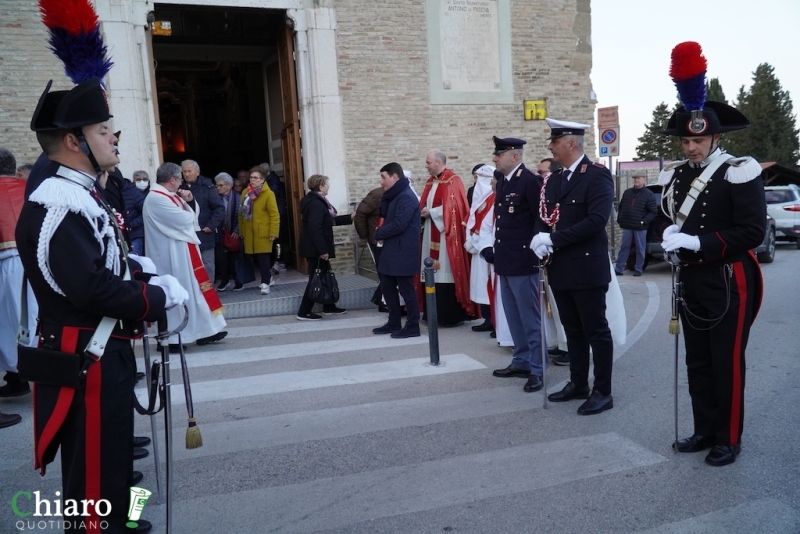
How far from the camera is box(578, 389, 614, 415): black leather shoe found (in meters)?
5.22

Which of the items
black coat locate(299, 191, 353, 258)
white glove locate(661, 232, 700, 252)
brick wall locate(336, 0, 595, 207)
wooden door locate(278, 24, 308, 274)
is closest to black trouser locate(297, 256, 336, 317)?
black coat locate(299, 191, 353, 258)

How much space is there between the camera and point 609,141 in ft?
Answer: 50.2

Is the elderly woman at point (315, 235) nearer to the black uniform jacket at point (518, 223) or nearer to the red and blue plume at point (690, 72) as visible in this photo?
the black uniform jacket at point (518, 223)

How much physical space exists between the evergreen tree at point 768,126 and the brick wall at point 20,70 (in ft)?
173

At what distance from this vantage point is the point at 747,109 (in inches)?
2164

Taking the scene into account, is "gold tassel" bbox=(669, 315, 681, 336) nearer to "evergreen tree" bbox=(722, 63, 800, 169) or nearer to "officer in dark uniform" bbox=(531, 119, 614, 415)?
"officer in dark uniform" bbox=(531, 119, 614, 415)

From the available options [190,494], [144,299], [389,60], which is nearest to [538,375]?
[190,494]

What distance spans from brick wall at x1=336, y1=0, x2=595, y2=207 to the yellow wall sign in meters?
0.10

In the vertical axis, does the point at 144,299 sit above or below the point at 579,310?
above

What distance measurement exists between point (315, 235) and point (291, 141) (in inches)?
168

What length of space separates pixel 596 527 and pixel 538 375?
97.4 inches

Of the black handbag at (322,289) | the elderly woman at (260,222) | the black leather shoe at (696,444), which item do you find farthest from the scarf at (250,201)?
the black leather shoe at (696,444)

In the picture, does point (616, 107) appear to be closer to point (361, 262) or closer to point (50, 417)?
point (361, 262)

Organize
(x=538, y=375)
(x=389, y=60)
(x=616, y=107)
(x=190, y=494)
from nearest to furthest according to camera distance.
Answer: (x=190, y=494) < (x=538, y=375) < (x=389, y=60) < (x=616, y=107)
